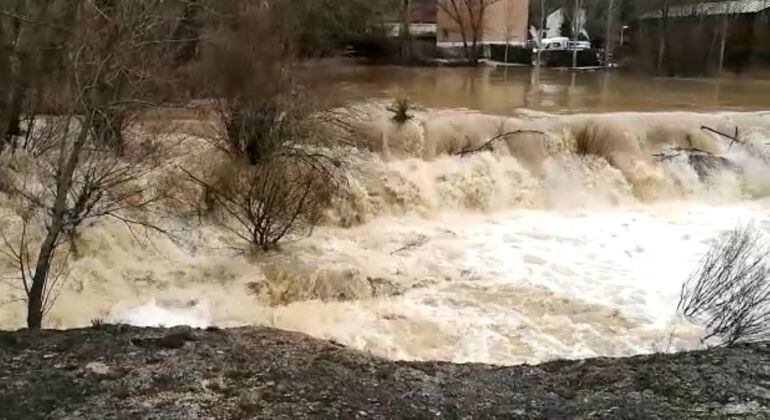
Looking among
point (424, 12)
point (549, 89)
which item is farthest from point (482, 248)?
point (424, 12)

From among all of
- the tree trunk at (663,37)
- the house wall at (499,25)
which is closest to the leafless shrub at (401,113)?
the tree trunk at (663,37)

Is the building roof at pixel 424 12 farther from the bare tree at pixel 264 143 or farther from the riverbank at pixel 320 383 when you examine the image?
the riverbank at pixel 320 383

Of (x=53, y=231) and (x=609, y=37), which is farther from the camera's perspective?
(x=609, y=37)

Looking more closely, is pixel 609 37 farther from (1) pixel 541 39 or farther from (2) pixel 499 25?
(2) pixel 499 25

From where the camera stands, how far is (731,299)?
29.8ft

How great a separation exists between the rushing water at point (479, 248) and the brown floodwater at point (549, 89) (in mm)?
1947

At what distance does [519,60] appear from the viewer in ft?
136

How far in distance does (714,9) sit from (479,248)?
30760 millimetres

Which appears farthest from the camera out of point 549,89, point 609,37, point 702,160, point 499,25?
point 499,25

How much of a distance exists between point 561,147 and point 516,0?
93.7ft

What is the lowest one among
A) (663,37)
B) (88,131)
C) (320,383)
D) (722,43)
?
(320,383)

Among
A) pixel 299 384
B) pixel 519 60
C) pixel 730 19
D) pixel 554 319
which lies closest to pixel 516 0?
pixel 519 60

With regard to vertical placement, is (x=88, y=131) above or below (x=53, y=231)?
above

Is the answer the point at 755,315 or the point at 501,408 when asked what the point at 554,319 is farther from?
the point at 501,408
